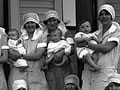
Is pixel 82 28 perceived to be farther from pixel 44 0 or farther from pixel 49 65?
pixel 44 0

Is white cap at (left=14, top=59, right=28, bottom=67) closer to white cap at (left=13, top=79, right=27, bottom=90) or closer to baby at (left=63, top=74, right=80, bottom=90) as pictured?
white cap at (left=13, top=79, right=27, bottom=90)

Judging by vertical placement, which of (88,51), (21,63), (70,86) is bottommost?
(70,86)

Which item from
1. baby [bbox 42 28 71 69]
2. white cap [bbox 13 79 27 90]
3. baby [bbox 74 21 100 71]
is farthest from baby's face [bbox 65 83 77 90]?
white cap [bbox 13 79 27 90]

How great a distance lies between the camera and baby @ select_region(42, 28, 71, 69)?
22.3 ft

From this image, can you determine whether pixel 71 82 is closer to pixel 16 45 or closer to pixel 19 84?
pixel 19 84

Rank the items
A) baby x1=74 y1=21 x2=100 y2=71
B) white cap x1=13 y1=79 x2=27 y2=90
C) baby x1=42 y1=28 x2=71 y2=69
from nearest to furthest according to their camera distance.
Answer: baby x1=74 y1=21 x2=100 y2=71
white cap x1=13 y1=79 x2=27 y2=90
baby x1=42 y1=28 x2=71 y2=69

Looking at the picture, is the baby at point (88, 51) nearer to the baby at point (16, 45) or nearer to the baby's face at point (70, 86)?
the baby's face at point (70, 86)

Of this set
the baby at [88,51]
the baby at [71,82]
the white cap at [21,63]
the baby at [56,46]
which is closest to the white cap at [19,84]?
the white cap at [21,63]

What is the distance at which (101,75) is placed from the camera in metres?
6.49

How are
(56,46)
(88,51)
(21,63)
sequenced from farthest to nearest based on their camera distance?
(56,46) → (21,63) → (88,51)

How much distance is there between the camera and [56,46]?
6816mm

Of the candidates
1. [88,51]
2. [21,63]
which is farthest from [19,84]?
[88,51]

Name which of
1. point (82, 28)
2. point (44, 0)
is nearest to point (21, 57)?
point (82, 28)

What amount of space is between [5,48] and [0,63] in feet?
0.68
